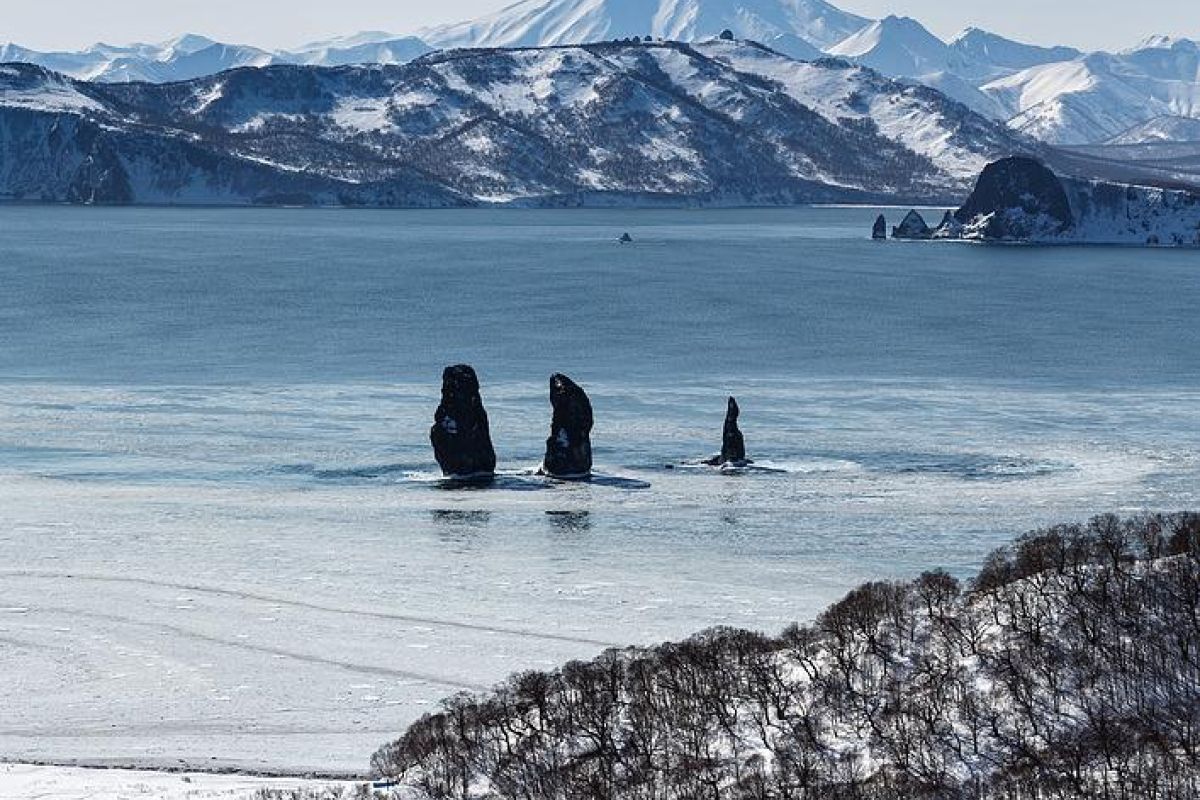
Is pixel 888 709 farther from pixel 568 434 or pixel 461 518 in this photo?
pixel 568 434

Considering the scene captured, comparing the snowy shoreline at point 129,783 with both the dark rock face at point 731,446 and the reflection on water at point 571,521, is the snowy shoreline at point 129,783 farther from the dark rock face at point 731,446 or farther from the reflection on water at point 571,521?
the dark rock face at point 731,446

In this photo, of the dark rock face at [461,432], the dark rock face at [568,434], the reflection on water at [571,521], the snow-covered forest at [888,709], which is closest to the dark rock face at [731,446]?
the dark rock face at [568,434]

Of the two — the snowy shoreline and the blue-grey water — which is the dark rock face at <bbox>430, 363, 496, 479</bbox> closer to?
the blue-grey water

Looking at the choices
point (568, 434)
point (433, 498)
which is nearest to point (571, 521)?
point (433, 498)

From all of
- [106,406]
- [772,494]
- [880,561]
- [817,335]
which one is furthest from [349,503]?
[817,335]

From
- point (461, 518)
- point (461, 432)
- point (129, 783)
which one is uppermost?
point (461, 432)

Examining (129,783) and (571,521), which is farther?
(571,521)

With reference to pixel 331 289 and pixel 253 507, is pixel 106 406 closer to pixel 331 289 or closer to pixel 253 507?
pixel 253 507
